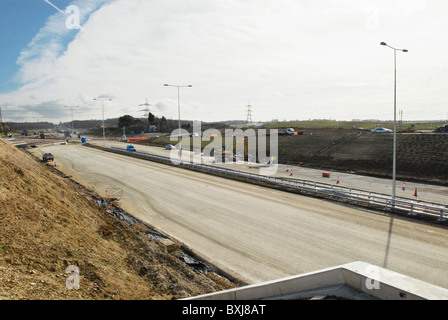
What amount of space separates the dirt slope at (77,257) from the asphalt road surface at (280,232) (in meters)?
1.82

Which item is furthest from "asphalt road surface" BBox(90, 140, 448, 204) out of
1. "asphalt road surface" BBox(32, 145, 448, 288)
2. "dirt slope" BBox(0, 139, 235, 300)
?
"dirt slope" BBox(0, 139, 235, 300)

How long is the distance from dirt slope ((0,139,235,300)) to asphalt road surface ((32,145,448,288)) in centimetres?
182

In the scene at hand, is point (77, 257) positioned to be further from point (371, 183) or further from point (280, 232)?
point (371, 183)

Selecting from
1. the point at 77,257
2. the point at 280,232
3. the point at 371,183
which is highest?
the point at 77,257

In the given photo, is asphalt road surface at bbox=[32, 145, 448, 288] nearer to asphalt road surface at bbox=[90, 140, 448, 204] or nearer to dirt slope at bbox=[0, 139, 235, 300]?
dirt slope at bbox=[0, 139, 235, 300]

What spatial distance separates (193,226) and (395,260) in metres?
9.37

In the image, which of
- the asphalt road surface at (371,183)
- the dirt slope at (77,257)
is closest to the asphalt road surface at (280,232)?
the dirt slope at (77,257)

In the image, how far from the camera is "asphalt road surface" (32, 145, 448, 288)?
35.4 feet

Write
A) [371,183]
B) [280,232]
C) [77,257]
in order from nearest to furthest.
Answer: [77,257], [280,232], [371,183]

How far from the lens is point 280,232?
14070mm

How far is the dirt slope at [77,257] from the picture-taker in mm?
7148

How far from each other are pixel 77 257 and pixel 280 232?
9043 mm


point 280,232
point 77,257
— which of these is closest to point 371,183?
point 280,232
